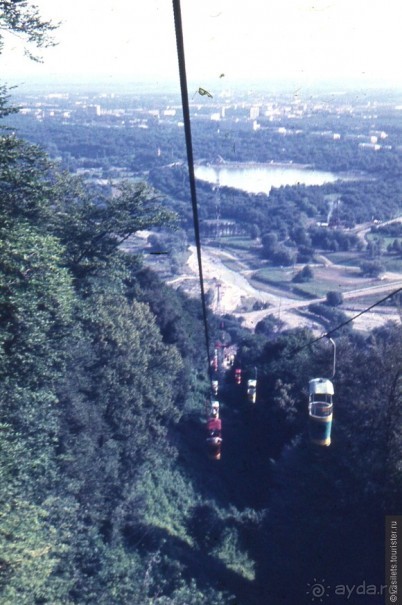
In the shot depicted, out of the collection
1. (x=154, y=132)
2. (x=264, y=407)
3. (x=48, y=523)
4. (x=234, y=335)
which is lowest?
(x=234, y=335)

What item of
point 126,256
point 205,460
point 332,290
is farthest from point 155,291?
point 332,290

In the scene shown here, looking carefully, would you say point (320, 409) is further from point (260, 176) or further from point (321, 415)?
point (260, 176)

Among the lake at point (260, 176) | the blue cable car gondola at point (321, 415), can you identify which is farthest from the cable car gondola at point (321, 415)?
the lake at point (260, 176)

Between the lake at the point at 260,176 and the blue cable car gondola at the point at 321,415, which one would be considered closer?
the blue cable car gondola at the point at 321,415

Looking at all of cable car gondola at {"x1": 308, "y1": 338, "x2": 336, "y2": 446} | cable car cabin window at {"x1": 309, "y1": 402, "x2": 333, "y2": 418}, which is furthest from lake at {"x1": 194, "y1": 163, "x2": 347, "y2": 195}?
cable car cabin window at {"x1": 309, "y1": 402, "x2": 333, "y2": 418}

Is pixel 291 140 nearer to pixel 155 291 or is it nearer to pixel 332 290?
pixel 332 290

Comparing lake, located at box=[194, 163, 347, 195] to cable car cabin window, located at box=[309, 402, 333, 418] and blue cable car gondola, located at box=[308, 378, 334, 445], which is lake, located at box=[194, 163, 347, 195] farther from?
cable car cabin window, located at box=[309, 402, 333, 418]

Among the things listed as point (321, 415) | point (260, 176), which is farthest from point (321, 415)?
point (260, 176)

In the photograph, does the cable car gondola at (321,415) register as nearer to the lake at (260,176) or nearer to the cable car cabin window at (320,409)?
the cable car cabin window at (320,409)
